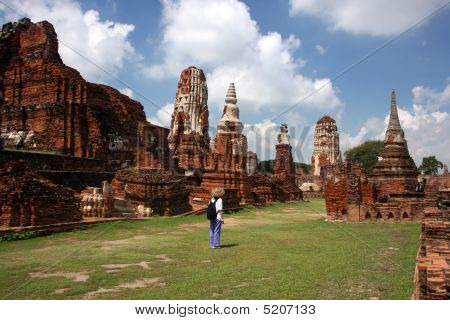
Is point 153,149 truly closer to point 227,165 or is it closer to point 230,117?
point 227,165

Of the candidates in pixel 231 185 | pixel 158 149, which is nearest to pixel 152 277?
pixel 231 185

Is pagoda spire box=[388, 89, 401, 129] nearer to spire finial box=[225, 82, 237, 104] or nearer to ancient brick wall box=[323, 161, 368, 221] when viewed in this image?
ancient brick wall box=[323, 161, 368, 221]

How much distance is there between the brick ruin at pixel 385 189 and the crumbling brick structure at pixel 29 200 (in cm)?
711

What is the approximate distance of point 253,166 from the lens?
36938 millimetres

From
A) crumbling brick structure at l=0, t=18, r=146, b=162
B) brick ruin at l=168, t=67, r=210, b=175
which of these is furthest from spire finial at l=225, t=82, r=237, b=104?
brick ruin at l=168, t=67, r=210, b=175

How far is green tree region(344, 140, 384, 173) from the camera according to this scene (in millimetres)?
68438

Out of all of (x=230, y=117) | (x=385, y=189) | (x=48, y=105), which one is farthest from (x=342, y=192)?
(x=48, y=105)

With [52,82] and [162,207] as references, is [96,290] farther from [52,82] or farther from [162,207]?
[52,82]

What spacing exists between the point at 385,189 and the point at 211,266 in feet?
37.0

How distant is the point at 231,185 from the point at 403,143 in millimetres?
8047

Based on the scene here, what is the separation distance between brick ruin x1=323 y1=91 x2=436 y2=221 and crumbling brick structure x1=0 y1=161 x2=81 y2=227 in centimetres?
711

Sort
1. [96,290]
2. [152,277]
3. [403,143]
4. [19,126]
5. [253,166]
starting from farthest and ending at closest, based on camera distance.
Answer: [253,166] → [19,126] → [403,143] → [152,277] → [96,290]

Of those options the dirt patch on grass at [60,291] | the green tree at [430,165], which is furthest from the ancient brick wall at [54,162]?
the green tree at [430,165]

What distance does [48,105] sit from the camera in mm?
22062
